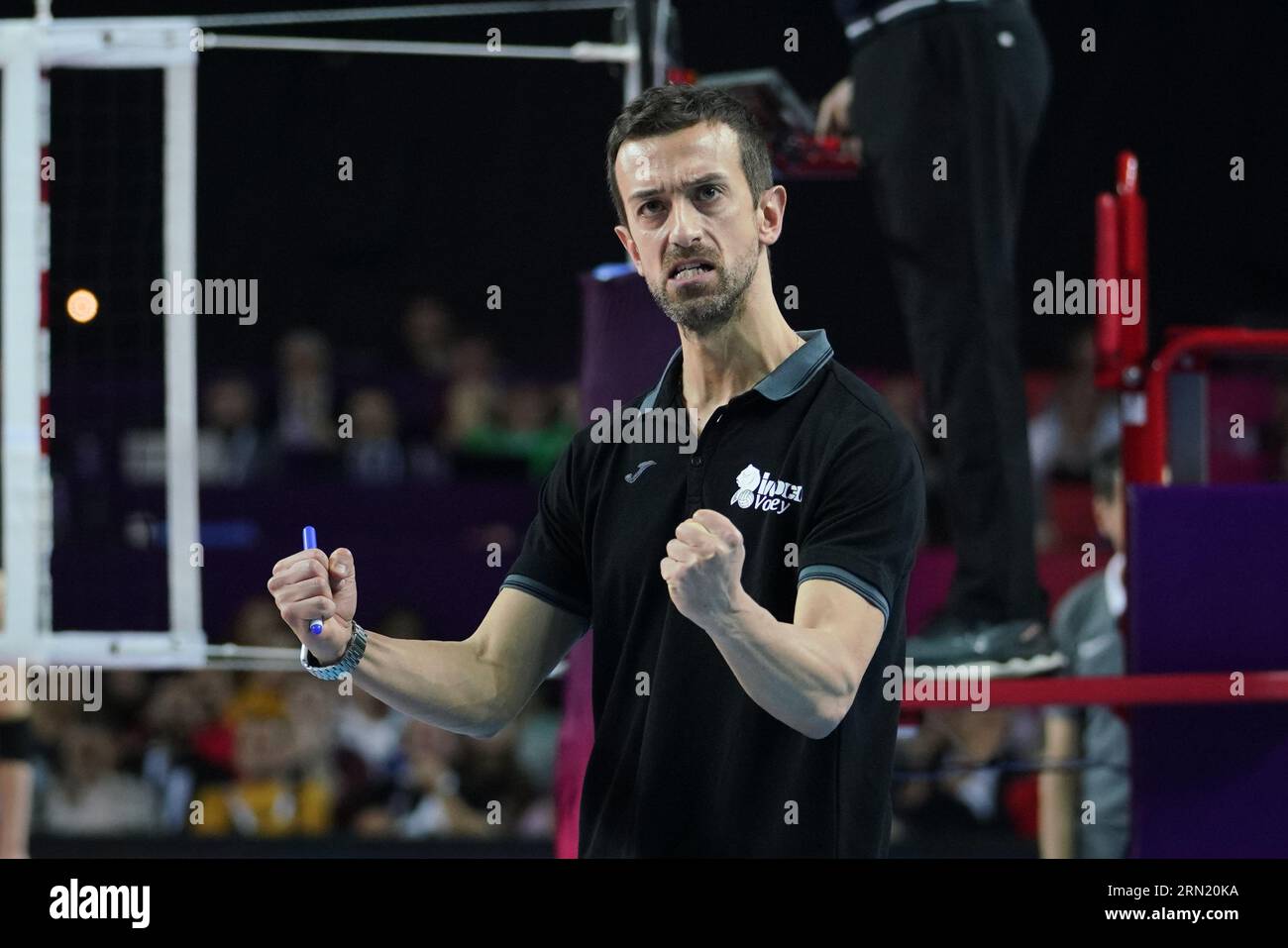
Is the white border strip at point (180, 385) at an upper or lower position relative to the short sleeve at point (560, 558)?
upper

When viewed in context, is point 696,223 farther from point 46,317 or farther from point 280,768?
point 280,768

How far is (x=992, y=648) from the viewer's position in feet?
10.3

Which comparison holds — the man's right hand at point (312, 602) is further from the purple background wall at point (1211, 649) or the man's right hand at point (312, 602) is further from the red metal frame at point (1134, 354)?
the red metal frame at point (1134, 354)

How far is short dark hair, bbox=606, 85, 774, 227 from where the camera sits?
2.08 m

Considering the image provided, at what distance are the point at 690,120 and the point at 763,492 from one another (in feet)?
1.68

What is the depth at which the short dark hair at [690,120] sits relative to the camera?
2.08 m

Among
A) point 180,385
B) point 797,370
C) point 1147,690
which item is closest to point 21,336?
point 180,385

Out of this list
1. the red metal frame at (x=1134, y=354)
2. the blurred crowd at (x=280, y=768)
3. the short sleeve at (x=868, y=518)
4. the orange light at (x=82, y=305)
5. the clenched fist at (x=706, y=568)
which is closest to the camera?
the clenched fist at (x=706, y=568)

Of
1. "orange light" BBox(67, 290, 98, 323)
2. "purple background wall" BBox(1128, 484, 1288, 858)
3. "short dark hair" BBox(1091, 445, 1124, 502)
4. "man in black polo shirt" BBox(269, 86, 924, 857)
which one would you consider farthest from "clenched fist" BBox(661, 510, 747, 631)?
"orange light" BBox(67, 290, 98, 323)

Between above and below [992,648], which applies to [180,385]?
above

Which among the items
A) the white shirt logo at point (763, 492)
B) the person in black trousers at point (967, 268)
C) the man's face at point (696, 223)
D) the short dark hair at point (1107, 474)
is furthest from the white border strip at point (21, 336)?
the short dark hair at point (1107, 474)

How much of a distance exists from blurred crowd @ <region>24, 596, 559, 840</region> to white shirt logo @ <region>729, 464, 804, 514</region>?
3.80 m

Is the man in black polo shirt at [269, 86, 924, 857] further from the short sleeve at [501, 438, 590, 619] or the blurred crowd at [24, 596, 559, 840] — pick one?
the blurred crowd at [24, 596, 559, 840]

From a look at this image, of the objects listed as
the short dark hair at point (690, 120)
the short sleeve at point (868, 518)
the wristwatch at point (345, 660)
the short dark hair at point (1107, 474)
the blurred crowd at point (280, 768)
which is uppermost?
the short dark hair at point (690, 120)
